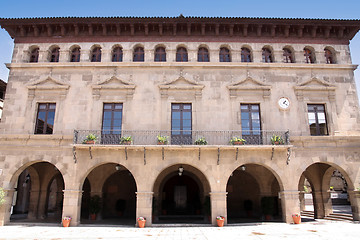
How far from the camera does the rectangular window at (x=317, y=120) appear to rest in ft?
54.0

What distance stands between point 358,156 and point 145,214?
12.5m

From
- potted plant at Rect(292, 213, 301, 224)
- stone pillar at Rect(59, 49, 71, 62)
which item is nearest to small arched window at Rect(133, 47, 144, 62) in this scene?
stone pillar at Rect(59, 49, 71, 62)

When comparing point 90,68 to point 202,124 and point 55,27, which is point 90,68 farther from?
point 202,124

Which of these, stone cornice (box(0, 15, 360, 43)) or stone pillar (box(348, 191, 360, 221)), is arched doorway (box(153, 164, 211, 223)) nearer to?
stone pillar (box(348, 191, 360, 221))

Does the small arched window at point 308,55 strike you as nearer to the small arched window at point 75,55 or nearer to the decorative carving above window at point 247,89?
the decorative carving above window at point 247,89

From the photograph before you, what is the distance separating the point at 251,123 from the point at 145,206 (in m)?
7.75

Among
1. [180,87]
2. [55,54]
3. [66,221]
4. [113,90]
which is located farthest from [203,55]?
[66,221]

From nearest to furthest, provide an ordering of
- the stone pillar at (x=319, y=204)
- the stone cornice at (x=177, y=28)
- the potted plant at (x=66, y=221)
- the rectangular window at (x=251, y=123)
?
the potted plant at (x=66, y=221), the rectangular window at (x=251, y=123), the stone cornice at (x=177, y=28), the stone pillar at (x=319, y=204)

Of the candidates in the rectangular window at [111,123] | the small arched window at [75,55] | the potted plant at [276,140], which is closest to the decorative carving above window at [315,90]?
the potted plant at [276,140]

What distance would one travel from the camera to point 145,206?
14.8 m

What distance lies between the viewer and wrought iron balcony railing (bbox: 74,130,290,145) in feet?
51.7

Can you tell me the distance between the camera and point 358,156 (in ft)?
51.9

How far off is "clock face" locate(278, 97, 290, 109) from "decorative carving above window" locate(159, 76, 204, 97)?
15.9 ft

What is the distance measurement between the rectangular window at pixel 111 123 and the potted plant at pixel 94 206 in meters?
4.56
